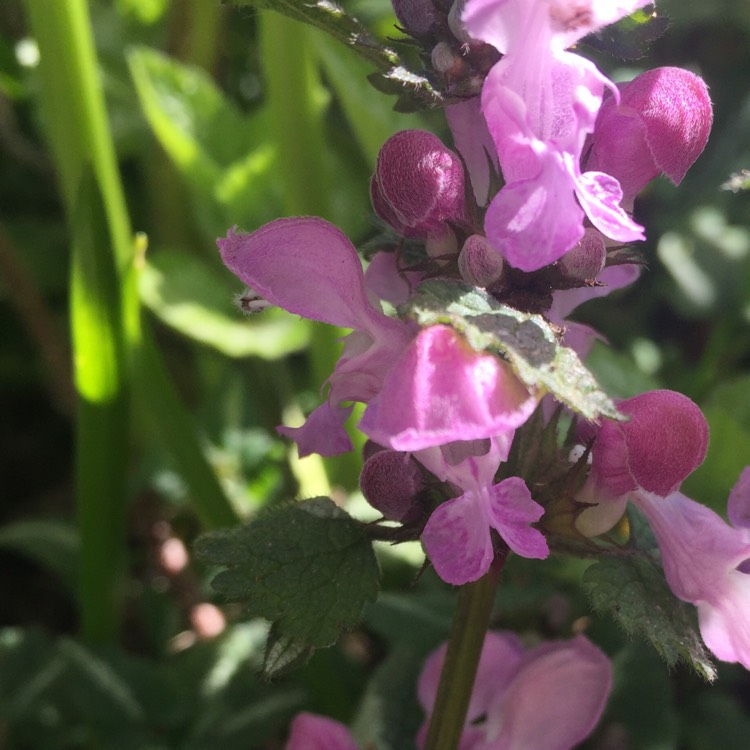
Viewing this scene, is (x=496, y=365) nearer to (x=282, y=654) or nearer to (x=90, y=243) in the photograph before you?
(x=282, y=654)

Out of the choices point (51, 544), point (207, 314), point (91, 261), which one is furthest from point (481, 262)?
point (51, 544)

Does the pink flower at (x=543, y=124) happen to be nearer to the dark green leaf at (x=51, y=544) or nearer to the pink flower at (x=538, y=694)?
the pink flower at (x=538, y=694)

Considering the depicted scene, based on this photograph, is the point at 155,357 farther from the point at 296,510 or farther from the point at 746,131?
the point at 746,131

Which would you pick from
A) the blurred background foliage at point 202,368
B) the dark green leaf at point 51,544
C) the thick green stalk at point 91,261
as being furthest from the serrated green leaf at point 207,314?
the dark green leaf at point 51,544

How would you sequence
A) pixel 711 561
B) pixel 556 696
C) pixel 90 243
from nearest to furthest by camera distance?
pixel 711 561 → pixel 556 696 → pixel 90 243

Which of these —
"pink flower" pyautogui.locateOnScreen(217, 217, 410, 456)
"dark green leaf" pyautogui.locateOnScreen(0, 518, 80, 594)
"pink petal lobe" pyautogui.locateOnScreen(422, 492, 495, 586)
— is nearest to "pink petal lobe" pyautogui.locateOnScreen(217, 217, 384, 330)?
"pink flower" pyautogui.locateOnScreen(217, 217, 410, 456)
